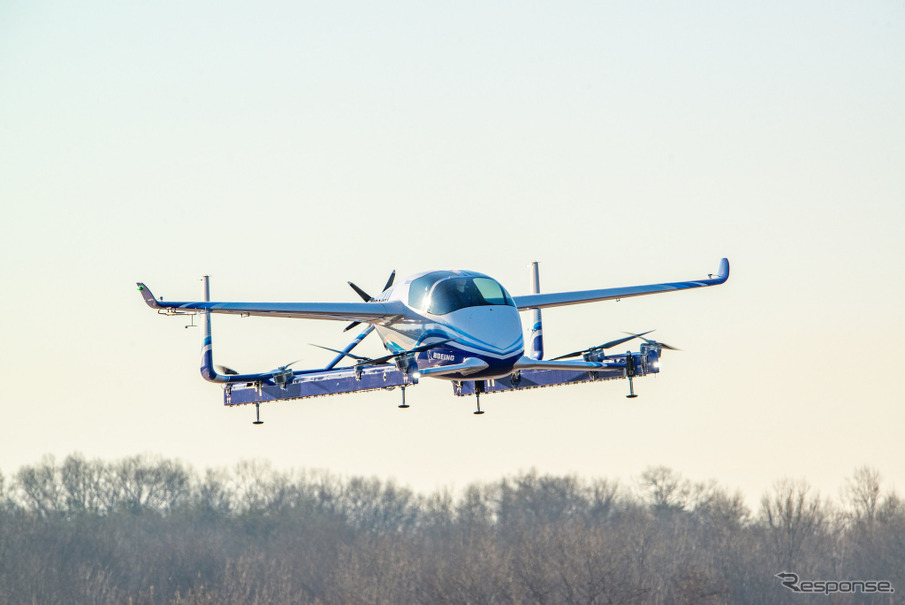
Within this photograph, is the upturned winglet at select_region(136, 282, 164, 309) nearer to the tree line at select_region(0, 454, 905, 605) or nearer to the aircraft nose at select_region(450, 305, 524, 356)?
the aircraft nose at select_region(450, 305, 524, 356)

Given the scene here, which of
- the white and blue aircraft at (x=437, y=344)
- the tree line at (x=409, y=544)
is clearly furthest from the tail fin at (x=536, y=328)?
the tree line at (x=409, y=544)

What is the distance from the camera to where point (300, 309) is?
112 ft

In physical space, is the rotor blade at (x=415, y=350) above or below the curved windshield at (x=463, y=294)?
Result: below

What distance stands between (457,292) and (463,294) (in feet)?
0.52

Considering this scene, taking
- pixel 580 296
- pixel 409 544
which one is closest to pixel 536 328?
pixel 580 296

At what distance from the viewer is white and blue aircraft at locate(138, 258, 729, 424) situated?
32250 mm

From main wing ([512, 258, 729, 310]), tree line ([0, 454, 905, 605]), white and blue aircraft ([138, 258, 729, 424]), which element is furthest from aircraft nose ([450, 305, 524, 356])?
tree line ([0, 454, 905, 605])

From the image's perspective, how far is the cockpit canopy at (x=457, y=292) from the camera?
32781 millimetres

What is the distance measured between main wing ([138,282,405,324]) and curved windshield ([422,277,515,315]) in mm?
1315

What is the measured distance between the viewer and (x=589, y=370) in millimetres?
34719

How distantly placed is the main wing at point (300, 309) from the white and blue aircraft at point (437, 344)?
24mm

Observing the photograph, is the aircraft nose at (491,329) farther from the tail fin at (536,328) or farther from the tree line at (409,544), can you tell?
the tree line at (409,544)

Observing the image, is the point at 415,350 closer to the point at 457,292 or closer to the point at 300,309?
the point at 457,292

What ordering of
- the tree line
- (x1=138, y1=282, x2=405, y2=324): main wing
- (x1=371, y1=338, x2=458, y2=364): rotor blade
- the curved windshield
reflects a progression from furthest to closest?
the tree line
(x1=138, y1=282, x2=405, y2=324): main wing
the curved windshield
(x1=371, y1=338, x2=458, y2=364): rotor blade
